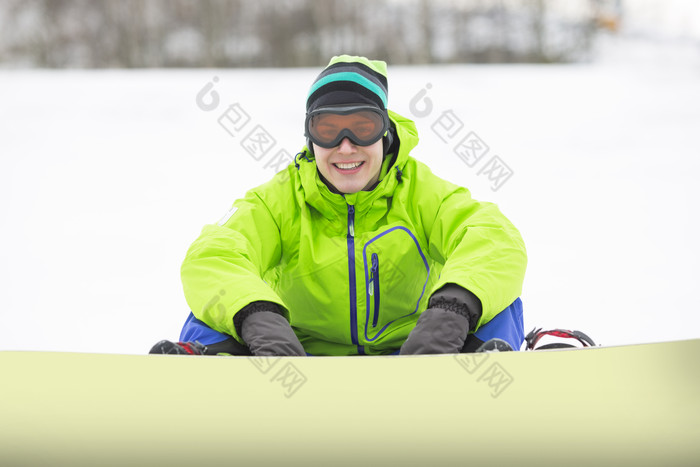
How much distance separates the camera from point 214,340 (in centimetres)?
181

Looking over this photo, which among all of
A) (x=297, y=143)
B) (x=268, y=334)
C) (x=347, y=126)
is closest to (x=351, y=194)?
(x=347, y=126)

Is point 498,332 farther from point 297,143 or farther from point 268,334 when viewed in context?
point 297,143

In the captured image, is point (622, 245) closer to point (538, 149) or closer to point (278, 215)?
point (538, 149)

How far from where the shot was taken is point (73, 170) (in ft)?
21.2

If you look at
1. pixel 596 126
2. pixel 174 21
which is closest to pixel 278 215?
pixel 596 126

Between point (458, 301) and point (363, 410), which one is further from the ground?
point (458, 301)

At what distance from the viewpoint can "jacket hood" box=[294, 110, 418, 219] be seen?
2.03 meters

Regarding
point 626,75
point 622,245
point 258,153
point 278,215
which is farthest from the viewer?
point 626,75

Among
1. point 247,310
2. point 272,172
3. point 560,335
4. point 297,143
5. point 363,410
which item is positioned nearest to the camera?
point 363,410

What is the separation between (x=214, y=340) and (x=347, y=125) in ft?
2.19

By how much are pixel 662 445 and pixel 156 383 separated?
0.96m

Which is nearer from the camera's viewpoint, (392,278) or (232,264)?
(232,264)

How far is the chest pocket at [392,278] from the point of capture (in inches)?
79.9

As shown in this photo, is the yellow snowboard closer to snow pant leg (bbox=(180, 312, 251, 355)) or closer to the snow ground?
snow pant leg (bbox=(180, 312, 251, 355))
